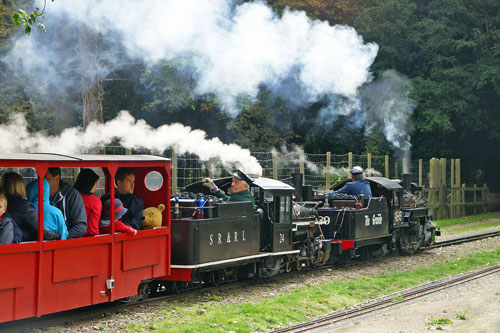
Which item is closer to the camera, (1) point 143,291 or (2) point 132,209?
(2) point 132,209

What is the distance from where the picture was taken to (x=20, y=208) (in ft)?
27.6

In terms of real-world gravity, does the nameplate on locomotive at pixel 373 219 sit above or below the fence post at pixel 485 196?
below

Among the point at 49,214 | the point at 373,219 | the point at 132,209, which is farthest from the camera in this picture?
the point at 373,219

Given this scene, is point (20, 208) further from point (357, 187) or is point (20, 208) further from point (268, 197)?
point (357, 187)

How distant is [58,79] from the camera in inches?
914

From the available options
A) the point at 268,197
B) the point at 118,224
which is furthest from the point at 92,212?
the point at 268,197

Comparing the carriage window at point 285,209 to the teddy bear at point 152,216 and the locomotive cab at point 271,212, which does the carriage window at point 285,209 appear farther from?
the teddy bear at point 152,216

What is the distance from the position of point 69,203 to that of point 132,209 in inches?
51.3

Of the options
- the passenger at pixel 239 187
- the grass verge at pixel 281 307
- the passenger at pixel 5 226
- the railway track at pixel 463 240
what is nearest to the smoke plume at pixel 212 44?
the railway track at pixel 463 240

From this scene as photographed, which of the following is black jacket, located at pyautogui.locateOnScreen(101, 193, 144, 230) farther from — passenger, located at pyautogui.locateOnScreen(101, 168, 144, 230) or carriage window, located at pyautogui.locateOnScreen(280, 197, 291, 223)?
carriage window, located at pyautogui.locateOnScreen(280, 197, 291, 223)

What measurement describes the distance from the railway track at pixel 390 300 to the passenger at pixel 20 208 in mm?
3397

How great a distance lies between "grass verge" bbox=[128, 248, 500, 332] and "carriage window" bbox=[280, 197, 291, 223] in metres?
1.39

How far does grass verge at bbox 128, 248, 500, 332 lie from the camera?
30.2 ft

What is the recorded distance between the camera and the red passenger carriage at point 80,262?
26.2 feet
